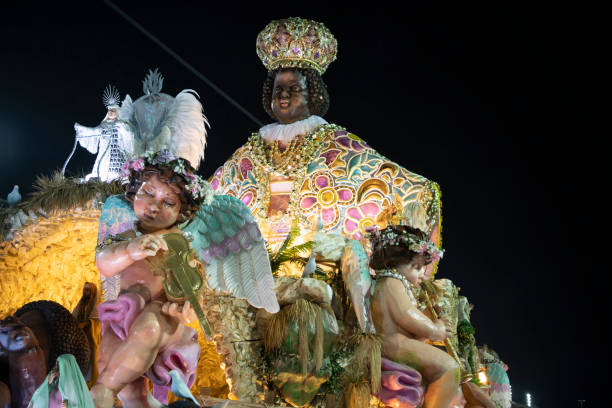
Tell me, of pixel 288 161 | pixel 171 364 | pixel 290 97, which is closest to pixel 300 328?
pixel 171 364

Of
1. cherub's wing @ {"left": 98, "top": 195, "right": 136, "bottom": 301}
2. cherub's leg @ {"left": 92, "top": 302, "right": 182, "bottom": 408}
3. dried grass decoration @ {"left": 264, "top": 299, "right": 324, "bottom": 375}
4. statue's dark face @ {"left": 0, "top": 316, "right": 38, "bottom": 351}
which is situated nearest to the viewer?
cherub's leg @ {"left": 92, "top": 302, "right": 182, "bottom": 408}

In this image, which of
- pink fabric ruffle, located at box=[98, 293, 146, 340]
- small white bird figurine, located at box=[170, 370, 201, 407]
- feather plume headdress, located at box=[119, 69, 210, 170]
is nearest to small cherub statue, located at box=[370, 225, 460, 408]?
feather plume headdress, located at box=[119, 69, 210, 170]

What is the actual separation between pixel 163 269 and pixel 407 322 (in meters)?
1.68

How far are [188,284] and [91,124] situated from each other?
13.0 feet

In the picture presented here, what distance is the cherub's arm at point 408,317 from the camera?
15.1ft

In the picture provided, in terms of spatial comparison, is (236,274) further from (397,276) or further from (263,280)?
(397,276)

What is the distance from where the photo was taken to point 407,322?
4605 millimetres

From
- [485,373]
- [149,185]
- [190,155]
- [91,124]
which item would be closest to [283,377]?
[149,185]

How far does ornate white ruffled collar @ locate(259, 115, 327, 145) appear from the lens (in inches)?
248

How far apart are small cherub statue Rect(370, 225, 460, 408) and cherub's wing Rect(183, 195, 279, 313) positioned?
869 millimetres

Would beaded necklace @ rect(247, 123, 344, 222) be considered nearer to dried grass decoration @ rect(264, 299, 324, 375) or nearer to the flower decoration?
the flower decoration

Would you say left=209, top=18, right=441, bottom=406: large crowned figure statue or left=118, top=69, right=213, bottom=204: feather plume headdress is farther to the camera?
left=209, top=18, right=441, bottom=406: large crowned figure statue

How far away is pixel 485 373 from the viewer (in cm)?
689

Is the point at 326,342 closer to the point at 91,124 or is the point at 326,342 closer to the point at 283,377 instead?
the point at 283,377
